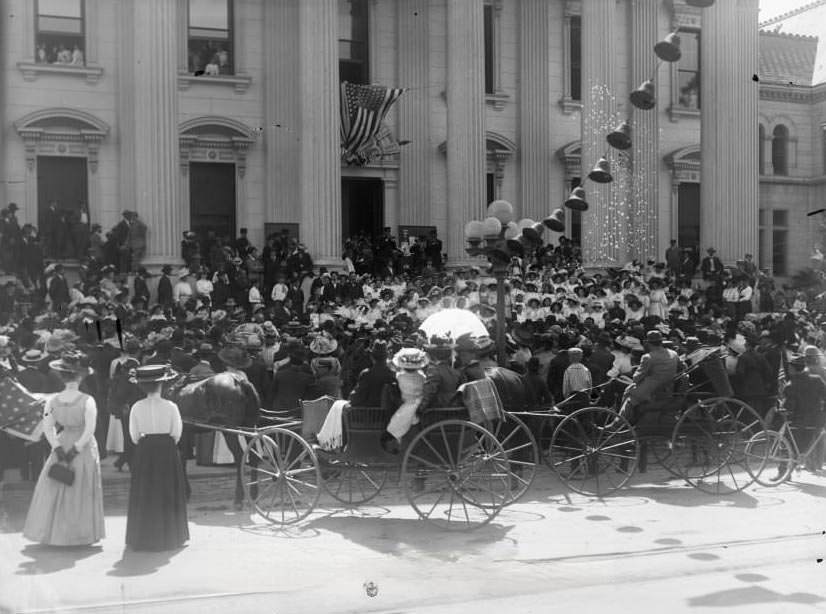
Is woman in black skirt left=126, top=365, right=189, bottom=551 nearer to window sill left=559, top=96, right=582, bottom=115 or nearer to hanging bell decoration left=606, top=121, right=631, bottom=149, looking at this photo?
hanging bell decoration left=606, top=121, right=631, bottom=149

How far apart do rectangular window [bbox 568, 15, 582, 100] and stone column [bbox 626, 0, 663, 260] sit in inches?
64.0

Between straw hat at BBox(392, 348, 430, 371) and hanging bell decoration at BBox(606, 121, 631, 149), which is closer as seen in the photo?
straw hat at BBox(392, 348, 430, 371)

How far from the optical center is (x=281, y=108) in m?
29.2

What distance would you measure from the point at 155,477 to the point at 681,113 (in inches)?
1093

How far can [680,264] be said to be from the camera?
29.9 meters

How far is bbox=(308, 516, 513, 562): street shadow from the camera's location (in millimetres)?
9930

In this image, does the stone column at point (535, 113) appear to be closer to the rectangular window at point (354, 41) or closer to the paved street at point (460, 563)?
the rectangular window at point (354, 41)

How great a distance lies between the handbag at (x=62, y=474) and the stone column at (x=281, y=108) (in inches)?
776

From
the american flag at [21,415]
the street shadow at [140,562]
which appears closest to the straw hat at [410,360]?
the street shadow at [140,562]

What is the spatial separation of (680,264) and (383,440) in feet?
67.0

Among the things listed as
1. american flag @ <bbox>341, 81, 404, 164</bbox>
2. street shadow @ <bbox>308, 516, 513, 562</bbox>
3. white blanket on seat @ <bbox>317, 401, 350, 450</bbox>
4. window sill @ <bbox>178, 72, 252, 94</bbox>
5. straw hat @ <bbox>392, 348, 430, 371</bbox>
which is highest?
window sill @ <bbox>178, 72, 252, 94</bbox>

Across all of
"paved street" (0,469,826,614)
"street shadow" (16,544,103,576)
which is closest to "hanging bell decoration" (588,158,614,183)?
"paved street" (0,469,826,614)

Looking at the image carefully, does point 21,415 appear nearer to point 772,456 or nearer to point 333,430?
point 333,430

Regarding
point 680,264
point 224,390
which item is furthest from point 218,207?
point 224,390
